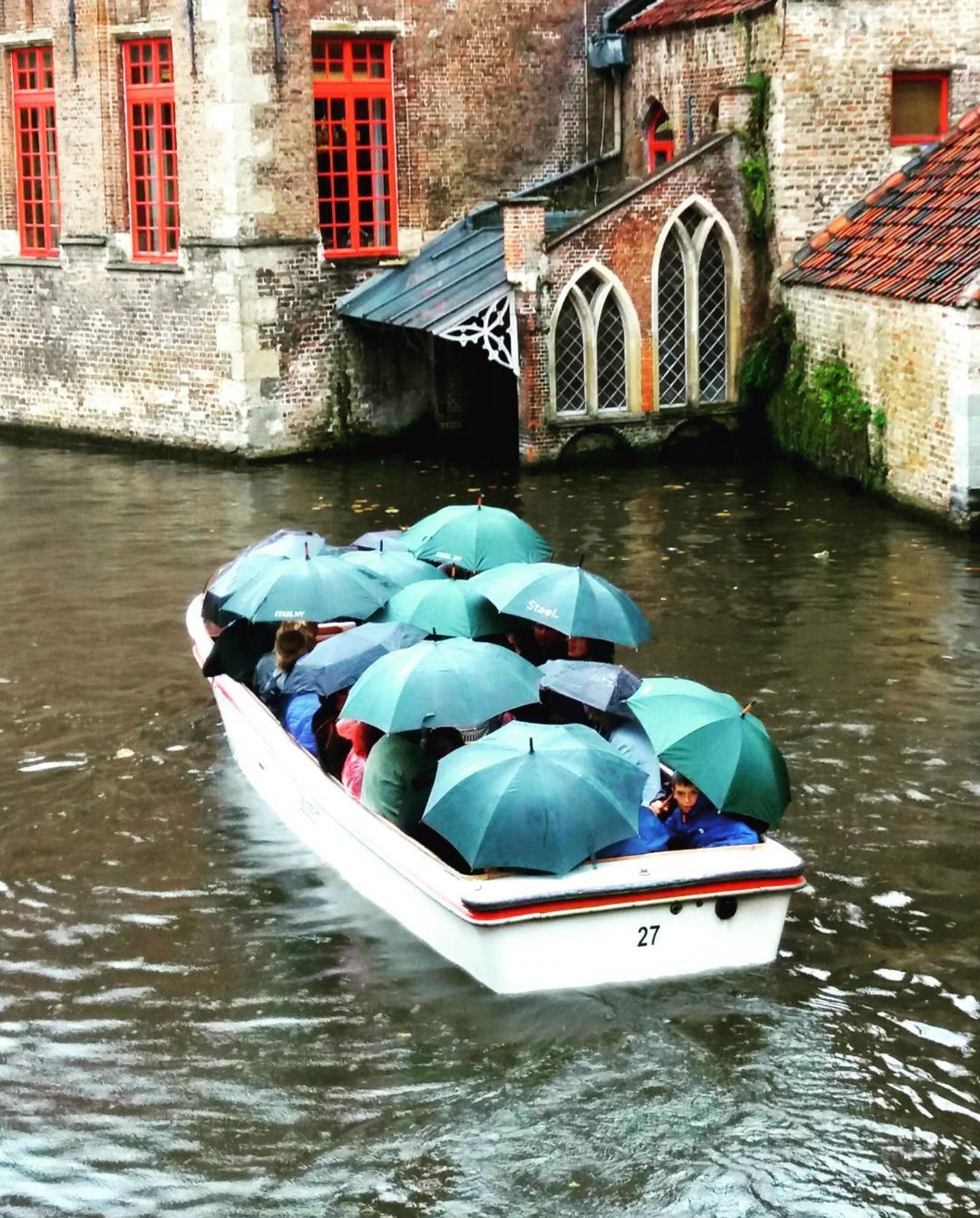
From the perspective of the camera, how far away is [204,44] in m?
21.4

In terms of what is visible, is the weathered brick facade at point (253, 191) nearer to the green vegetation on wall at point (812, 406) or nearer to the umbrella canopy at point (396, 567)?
the green vegetation on wall at point (812, 406)

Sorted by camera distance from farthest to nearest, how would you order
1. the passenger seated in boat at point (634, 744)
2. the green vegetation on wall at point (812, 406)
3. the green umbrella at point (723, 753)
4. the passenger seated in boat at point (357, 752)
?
the green vegetation on wall at point (812, 406) < the passenger seated in boat at point (357, 752) < the passenger seated in boat at point (634, 744) < the green umbrella at point (723, 753)

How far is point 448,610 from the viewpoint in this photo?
1114 cm

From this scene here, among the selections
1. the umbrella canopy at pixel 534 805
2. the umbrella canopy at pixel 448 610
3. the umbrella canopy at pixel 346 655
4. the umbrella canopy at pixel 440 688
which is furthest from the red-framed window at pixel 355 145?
the umbrella canopy at pixel 534 805

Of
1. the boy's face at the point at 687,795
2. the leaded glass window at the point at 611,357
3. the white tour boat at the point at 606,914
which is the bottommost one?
the white tour boat at the point at 606,914

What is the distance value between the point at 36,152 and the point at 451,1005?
724 inches

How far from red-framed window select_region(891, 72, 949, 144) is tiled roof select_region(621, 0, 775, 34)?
1658mm

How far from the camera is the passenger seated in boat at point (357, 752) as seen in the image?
32.6ft

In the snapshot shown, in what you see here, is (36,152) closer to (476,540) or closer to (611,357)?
(611,357)

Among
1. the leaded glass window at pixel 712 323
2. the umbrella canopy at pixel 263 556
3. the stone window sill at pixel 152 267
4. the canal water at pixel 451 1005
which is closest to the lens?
the canal water at pixel 451 1005

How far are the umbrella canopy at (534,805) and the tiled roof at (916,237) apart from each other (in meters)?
9.40

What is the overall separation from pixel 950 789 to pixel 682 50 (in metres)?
13.2

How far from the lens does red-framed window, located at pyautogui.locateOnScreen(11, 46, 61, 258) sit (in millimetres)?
24250

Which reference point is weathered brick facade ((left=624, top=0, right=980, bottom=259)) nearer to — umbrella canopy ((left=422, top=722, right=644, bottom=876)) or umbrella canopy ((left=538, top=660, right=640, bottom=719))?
umbrella canopy ((left=538, top=660, right=640, bottom=719))
